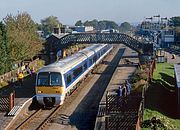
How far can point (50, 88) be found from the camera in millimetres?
25625

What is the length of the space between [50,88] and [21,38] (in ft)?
62.4

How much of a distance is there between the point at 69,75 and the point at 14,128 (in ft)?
24.1

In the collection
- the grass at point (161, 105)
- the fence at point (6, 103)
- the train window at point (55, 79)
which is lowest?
the grass at point (161, 105)

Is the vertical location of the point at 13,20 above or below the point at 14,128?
above

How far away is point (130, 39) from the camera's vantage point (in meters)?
56.0

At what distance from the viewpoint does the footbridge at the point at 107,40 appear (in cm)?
5450

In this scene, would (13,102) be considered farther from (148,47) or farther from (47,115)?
(148,47)

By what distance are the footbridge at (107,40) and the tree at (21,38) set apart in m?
5.60

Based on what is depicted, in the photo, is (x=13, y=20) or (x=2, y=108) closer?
(x=2, y=108)

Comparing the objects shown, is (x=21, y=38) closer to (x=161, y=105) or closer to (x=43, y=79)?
(x=43, y=79)

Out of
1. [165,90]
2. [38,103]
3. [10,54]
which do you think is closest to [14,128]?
[38,103]

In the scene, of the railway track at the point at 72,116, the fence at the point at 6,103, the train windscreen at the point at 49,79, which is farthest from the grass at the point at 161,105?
the fence at the point at 6,103

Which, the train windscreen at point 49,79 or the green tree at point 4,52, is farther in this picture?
the green tree at point 4,52

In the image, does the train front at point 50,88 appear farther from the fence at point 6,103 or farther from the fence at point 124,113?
the fence at point 124,113
